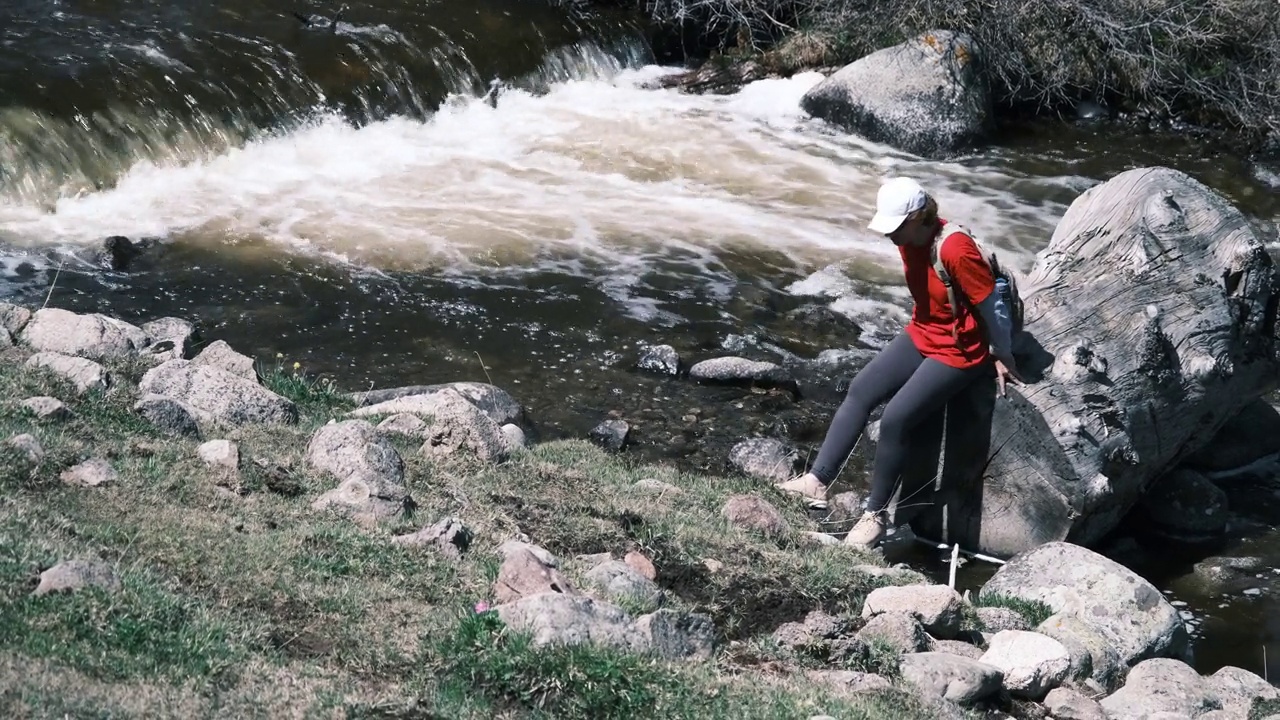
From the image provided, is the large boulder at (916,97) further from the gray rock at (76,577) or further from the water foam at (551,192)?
the gray rock at (76,577)

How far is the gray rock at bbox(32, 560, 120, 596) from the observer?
4.16 meters

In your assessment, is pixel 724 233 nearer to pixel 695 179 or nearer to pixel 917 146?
pixel 695 179

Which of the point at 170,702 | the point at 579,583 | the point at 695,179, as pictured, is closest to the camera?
the point at 170,702

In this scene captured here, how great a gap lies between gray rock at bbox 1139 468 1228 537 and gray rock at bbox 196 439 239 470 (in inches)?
199

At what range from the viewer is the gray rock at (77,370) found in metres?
6.37

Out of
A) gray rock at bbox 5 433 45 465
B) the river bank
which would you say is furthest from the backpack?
gray rock at bbox 5 433 45 465

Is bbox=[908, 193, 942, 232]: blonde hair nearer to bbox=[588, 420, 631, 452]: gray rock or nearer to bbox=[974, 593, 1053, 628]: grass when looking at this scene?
bbox=[974, 593, 1053, 628]: grass

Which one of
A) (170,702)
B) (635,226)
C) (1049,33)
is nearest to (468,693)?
(170,702)

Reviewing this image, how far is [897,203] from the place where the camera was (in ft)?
19.7

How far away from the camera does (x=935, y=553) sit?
7320 millimetres

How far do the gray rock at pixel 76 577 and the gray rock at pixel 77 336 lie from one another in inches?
124

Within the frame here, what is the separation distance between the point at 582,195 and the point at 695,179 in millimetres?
1298

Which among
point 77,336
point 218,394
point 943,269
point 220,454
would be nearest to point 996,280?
point 943,269

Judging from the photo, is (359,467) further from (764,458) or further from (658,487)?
(764,458)
